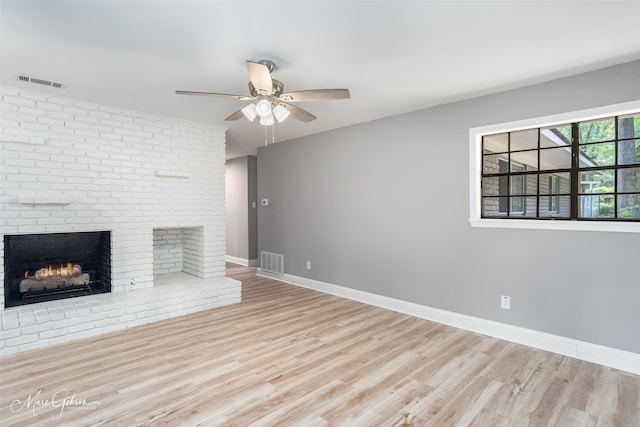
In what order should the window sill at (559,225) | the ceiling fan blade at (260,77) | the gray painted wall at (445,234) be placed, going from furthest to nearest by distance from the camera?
1. the gray painted wall at (445,234)
2. the window sill at (559,225)
3. the ceiling fan blade at (260,77)

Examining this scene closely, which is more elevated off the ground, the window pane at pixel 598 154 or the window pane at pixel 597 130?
the window pane at pixel 597 130

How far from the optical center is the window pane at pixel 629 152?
272cm

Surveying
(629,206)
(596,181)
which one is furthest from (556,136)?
(629,206)

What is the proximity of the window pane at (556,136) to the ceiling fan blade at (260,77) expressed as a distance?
8.86ft

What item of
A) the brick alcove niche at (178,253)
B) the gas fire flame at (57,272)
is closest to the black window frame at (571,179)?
the brick alcove niche at (178,253)

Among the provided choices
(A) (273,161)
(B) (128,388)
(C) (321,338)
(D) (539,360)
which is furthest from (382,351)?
(A) (273,161)

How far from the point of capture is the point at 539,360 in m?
2.85

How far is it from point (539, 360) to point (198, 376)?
292 cm

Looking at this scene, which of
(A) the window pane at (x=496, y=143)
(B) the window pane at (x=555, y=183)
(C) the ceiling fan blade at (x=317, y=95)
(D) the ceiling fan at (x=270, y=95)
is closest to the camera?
(D) the ceiling fan at (x=270, y=95)

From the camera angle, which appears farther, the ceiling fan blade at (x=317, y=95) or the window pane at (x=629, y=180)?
the window pane at (x=629, y=180)

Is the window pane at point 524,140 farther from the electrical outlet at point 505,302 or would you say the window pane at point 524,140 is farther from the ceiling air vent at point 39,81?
the ceiling air vent at point 39,81

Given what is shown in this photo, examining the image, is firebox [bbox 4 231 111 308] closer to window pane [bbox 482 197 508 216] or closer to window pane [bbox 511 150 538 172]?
window pane [bbox 482 197 508 216]

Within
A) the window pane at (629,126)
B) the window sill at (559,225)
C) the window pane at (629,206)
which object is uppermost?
the window pane at (629,126)

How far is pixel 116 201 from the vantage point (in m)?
3.90
